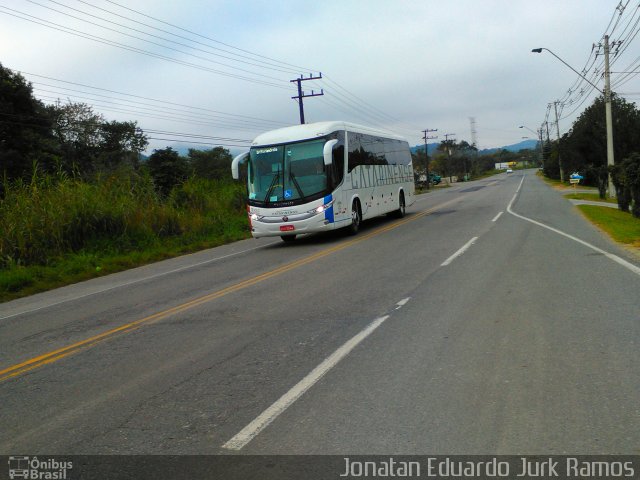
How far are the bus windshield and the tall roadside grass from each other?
4.01 m

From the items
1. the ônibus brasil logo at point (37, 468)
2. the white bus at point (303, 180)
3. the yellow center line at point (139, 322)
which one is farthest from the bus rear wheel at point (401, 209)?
the ônibus brasil logo at point (37, 468)

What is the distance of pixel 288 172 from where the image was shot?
1695 cm

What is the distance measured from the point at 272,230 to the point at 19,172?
27087 mm

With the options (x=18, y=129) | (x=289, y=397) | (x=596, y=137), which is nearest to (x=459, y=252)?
(x=289, y=397)

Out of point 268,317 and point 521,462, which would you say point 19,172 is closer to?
point 268,317

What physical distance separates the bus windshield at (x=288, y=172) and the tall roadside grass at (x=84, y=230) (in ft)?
13.2

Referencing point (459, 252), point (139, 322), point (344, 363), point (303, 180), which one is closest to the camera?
point (344, 363)

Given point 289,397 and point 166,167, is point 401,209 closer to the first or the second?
point 289,397

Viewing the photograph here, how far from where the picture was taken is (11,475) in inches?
155

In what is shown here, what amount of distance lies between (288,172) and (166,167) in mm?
32471

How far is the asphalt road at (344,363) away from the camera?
4.14 metres

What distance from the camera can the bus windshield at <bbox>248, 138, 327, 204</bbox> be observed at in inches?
660

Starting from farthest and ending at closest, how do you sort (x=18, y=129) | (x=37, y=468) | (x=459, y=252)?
1. (x=18, y=129)
2. (x=459, y=252)
3. (x=37, y=468)

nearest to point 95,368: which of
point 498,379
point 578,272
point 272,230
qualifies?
point 498,379
